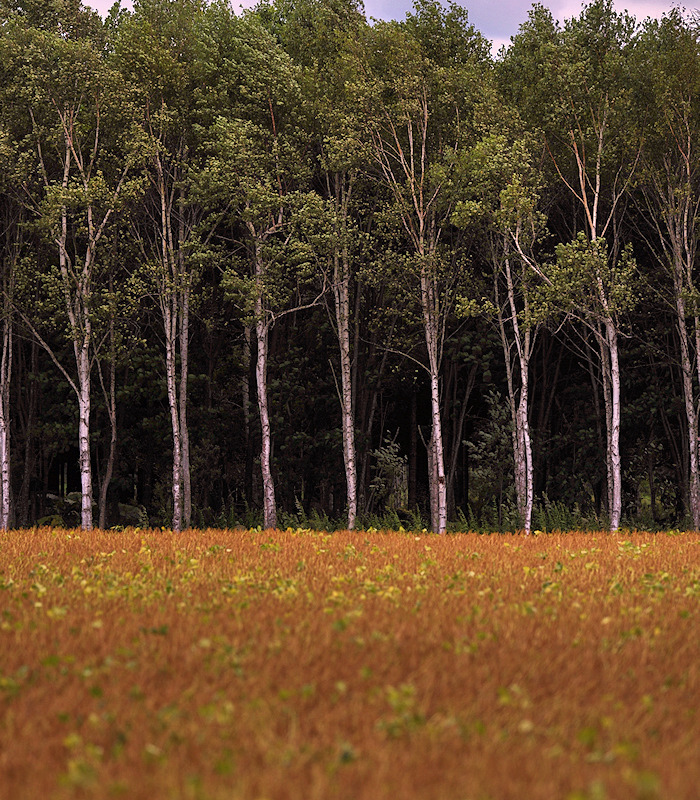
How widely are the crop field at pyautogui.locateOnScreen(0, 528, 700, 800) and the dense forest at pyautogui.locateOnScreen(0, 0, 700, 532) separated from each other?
13.5 meters

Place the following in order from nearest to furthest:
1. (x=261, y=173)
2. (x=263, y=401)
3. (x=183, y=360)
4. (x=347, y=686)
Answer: (x=347, y=686) < (x=263, y=401) < (x=261, y=173) < (x=183, y=360)

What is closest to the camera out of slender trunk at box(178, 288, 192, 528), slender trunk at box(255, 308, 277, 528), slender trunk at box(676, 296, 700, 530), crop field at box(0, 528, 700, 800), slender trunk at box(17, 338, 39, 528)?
crop field at box(0, 528, 700, 800)

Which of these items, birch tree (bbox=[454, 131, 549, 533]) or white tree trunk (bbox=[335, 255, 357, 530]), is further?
white tree trunk (bbox=[335, 255, 357, 530])

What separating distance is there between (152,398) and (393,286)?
980 centimetres

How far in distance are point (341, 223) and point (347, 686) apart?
20657 millimetres

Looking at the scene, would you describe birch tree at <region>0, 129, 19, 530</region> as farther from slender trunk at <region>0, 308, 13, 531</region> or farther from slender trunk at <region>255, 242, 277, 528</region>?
slender trunk at <region>255, 242, 277, 528</region>

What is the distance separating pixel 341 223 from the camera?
2588cm

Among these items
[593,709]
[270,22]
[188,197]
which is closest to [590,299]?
[188,197]

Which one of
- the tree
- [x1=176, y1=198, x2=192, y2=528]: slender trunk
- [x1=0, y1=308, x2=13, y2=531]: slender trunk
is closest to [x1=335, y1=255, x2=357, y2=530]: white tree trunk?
[x1=176, y1=198, x2=192, y2=528]: slender trunk

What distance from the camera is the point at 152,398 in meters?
29.9

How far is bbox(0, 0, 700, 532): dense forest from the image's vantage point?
24.6 m

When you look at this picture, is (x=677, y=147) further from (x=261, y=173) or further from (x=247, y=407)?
(x=247, y=407)

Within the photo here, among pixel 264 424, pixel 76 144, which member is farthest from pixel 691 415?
pixel 76 144

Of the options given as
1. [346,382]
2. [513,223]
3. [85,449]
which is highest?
[513,223]
